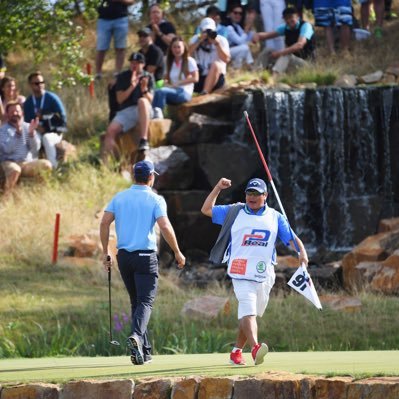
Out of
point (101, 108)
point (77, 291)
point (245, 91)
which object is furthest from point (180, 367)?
point (101, 108)

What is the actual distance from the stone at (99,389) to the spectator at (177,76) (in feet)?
50.0

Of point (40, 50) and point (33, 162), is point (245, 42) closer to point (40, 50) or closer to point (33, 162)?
point (40, 50)

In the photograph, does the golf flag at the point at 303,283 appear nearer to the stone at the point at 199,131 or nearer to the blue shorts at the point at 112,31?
the stone at the point at 199,131

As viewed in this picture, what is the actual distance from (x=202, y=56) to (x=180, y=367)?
15228 millimetres

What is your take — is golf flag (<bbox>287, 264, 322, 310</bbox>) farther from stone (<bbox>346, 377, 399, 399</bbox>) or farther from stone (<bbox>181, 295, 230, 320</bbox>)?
stone (<bbox>181, 295, 230, 320</bbox>)

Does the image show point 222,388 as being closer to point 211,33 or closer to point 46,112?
point 46,112

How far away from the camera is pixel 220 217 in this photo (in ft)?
40.3

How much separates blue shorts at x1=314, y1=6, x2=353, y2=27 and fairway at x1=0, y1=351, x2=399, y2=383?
52.7 ft

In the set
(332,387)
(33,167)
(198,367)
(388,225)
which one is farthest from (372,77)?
(332,387)

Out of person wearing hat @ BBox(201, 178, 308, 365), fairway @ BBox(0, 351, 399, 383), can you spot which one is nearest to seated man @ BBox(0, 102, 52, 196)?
fairway @ BBox(0, 351, 399, 383)

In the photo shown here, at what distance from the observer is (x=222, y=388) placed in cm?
1043

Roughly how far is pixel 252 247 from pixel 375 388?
8.02 feet

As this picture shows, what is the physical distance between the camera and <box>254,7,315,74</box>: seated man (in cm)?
2783

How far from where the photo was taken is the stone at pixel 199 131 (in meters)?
25.6
